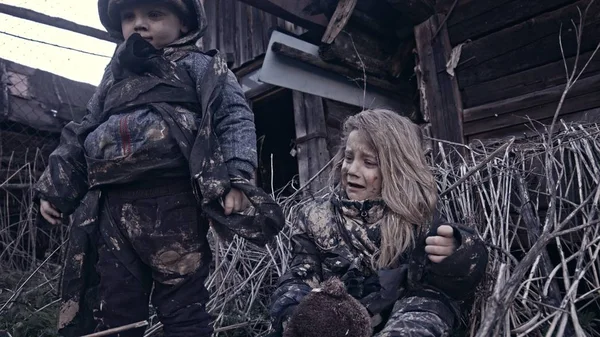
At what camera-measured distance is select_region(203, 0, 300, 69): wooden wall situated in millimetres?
5422

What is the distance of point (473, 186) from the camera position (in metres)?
2.45

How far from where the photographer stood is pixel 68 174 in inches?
76.5

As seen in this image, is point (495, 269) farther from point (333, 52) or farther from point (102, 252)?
point (333, 52)

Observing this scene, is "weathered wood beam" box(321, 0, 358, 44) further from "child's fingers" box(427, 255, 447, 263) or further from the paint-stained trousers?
"child's fingers" box(427, 255, 447, 263)

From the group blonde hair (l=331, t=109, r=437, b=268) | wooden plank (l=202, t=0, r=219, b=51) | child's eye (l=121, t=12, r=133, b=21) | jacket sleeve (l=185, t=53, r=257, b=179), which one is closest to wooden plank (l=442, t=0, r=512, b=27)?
blonde hair (l=331, t=109, r=437, b=268)

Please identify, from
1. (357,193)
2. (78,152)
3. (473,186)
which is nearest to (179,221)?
(78,152)

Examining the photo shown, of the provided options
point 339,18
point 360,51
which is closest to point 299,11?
point 339,18

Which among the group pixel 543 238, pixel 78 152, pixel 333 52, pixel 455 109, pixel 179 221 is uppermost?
pixel 333 52

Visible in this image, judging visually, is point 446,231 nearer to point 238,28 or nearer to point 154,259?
point 154,259

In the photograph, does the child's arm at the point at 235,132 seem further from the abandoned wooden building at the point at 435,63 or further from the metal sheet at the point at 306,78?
the metal sheet at the point at 306,78

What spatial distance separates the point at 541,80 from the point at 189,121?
2.79 m

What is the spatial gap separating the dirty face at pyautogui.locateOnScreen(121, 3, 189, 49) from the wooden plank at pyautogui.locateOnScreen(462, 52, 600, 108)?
268cm

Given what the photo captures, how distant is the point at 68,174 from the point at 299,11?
244 centimetres

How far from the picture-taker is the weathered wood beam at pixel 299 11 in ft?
11.9
